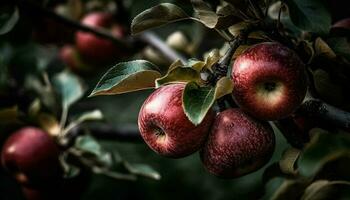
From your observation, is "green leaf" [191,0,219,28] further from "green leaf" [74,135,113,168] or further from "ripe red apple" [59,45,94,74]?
"ripe red apple" [59,45,94,74]

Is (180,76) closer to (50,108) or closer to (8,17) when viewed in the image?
(8,17)

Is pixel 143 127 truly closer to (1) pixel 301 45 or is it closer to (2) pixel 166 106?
(2) pixel 166 106

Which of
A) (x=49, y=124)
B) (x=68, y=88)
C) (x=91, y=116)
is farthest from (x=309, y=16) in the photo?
(x=68, y=88)

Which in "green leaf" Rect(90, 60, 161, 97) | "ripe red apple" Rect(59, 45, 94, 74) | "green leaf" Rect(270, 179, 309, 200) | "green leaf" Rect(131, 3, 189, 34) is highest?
"green leaf" Rect(131, 3, 189, 34)

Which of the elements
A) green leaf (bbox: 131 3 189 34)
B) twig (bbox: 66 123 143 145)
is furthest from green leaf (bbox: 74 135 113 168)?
green leaf (bbox: 131 3 189 34)

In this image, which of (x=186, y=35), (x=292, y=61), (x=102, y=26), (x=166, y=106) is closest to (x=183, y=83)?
(x=166, y=106)

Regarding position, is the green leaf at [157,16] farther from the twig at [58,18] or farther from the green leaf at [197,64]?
the twig at [58,18]

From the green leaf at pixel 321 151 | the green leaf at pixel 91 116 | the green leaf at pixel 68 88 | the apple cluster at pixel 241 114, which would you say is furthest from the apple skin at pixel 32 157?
the green leaf at pixel 321 151
